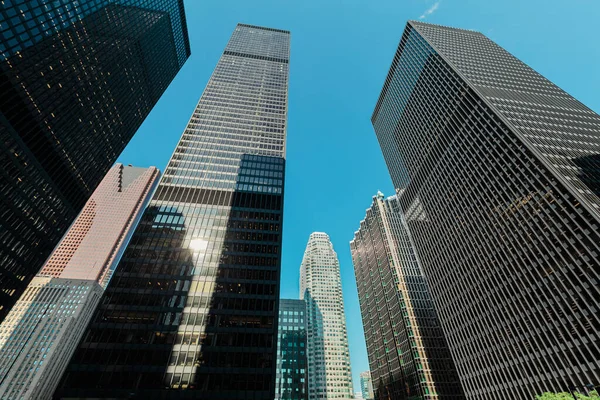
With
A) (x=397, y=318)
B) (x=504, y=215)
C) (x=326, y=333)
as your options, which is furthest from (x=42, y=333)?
(x=504, y=215)

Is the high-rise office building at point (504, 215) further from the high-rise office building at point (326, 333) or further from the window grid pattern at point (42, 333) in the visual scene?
the window grid pattern at point (42, 333)

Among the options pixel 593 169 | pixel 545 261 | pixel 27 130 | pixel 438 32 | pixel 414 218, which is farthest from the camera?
pixel 438 32

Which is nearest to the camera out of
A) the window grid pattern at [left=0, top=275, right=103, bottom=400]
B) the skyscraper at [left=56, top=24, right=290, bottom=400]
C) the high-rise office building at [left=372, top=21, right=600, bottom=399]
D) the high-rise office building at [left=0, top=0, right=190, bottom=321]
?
the high-rise office building at [left=372, top=21, right=600, bottom=399]

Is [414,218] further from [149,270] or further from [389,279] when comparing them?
[149,270]

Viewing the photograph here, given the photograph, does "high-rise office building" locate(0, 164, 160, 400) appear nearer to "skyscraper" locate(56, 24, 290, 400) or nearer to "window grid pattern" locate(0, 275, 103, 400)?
"window grid pattern" locate(0, 275, 103, 400)

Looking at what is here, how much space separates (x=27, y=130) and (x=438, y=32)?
138 meters

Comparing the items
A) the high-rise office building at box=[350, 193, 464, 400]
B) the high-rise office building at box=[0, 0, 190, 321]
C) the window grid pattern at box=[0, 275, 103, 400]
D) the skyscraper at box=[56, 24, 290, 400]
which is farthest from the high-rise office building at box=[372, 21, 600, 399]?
the window grid pattern at box=[0, 275, 103, 400]

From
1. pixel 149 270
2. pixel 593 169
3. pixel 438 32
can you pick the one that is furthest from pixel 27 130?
pixel 438 32

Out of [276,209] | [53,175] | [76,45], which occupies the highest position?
[76,45]

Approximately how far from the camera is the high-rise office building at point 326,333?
480 feet

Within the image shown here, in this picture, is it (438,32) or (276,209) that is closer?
(276,209)

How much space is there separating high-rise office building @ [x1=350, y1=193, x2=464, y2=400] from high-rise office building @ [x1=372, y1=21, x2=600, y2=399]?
82.1ft

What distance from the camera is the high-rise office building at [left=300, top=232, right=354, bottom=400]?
146 m

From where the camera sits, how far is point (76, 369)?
4928 centimetres
